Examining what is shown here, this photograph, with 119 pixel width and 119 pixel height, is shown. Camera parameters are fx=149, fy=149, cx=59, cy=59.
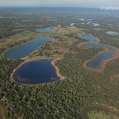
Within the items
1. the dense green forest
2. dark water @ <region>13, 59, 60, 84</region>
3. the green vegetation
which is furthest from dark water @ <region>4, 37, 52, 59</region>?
the green vegetation

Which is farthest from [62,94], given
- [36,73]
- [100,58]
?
[100,58]

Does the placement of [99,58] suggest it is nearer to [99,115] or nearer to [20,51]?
[99,115]

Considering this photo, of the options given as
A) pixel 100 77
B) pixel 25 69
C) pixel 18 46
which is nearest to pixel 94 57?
pixel 100 77

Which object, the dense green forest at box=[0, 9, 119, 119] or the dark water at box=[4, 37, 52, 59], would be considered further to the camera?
the dark water at box=[4, 37, 52, 59]

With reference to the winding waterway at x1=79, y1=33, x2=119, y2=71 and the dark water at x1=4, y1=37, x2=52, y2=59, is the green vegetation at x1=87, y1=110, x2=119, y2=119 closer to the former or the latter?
the winding waterway at x1=79, y1=33, x2=119, y2=71

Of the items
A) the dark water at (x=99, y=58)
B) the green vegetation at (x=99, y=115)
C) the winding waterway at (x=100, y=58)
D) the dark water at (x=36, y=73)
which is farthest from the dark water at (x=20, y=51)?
the green vegetation at (x=99, y=115)

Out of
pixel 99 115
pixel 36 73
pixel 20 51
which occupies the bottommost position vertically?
pixel 99 115
